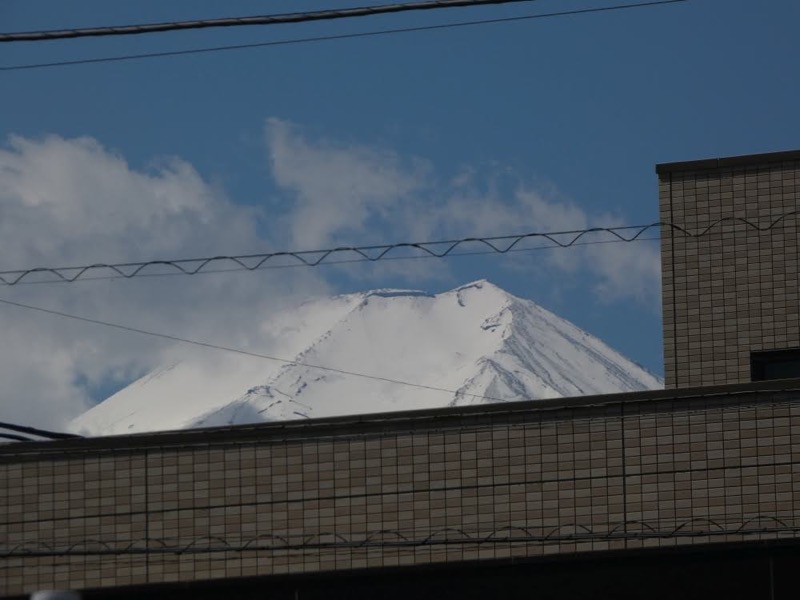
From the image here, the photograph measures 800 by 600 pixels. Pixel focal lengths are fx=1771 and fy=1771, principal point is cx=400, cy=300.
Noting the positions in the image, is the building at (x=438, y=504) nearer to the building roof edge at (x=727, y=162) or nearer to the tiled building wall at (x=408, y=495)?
the tiled building wall at (x=408, y=495)

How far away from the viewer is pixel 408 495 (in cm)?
1683

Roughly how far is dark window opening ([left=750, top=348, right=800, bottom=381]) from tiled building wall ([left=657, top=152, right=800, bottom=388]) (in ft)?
0.43

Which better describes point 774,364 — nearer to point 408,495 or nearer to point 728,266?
point 728,266

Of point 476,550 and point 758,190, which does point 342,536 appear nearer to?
point 476,550

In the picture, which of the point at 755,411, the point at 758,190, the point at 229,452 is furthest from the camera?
the point at 758,190

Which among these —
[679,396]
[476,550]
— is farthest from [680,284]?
[476,550]

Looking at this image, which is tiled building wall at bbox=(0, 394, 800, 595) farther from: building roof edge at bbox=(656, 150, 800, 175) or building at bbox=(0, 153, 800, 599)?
building roof edge at bbox=(656, 150, 800, 175)

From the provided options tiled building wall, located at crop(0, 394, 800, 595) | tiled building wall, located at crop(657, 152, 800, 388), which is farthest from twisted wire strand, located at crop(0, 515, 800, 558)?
tiled building wall, located at crop(657, 152, 800, 388)

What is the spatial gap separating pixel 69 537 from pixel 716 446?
6403 millimetres

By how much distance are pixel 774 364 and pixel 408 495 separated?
5.17 meters

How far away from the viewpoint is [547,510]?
16500 millimetres

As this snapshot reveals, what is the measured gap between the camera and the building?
16.1 meters

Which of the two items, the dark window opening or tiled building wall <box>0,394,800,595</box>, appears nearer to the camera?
tiled building wall <box>0,394,800,595</box>

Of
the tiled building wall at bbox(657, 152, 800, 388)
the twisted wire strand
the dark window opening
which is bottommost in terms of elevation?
the twisted wire strand
